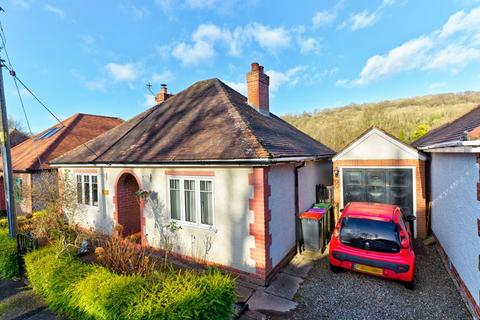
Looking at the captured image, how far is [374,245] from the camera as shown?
5.85 meters

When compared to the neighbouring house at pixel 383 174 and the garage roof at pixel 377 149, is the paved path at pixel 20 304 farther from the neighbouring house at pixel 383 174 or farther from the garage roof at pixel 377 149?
the garage roof at pixel 377 149

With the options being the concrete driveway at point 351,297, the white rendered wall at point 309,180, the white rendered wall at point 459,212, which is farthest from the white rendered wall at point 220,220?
the white rendered wall at point 459,212

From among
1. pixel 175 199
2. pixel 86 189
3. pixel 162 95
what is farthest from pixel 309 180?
pixel 86 189

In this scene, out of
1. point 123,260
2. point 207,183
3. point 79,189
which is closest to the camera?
point 123,260

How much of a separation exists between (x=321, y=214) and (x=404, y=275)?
3080 mm

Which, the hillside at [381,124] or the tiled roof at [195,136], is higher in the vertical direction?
the hillside at [381,124]

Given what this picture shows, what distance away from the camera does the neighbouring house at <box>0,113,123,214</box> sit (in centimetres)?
1407

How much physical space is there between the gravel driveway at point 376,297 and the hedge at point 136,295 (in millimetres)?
2215

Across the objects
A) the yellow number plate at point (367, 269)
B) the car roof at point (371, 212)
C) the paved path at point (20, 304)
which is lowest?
the paved path at point (20, 304)

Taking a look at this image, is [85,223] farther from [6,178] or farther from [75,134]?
[75,134]

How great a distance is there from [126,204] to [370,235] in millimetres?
9261

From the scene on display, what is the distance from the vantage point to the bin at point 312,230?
805 cm

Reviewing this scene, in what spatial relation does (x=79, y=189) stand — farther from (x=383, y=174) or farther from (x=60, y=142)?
(x=383, y=174)

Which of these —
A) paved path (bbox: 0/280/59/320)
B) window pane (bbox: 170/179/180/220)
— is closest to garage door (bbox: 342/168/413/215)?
window pane (bbox: 170/179/180/220)
